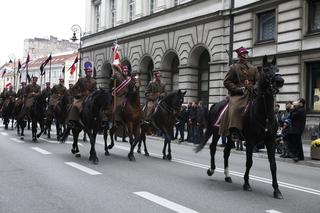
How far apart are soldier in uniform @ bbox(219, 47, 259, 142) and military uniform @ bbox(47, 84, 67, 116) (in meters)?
11.8

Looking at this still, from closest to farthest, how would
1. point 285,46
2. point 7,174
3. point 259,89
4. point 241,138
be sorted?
point 259,89
point 241,138
point 7,174
point 285,46

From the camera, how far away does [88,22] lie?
50156 mm

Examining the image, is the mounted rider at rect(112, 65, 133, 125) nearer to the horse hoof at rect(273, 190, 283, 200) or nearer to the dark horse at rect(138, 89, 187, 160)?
the dark horse at rect(138, 89, 187, 160)

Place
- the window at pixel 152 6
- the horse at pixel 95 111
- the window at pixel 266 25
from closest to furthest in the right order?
the horse at pixel 95 111 < the window at pixel 266 25 < the window at pixel 152 6

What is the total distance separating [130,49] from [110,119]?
2738 cm

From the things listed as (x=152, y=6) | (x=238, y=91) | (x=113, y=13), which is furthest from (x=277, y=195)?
(x=113, y=13)

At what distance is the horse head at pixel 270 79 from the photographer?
8.30 m

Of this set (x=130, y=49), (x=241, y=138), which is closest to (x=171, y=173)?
(x=241, y=138)

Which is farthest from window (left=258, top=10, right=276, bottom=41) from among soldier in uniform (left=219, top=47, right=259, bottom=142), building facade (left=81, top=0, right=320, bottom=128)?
soldier in uniform (left=219, top=47, right=259, bottom=142)

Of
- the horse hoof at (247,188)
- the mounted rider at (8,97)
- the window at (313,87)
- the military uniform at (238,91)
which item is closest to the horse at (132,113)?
the military uniform at (238,91)

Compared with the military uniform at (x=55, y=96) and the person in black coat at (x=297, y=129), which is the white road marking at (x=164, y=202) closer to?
the person in black coat at (x=297, y=129)

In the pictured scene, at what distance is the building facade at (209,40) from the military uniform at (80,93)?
13284mm

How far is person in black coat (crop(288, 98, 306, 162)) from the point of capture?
16.4 m

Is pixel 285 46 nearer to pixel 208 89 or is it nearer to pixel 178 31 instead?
pixel 208 89
